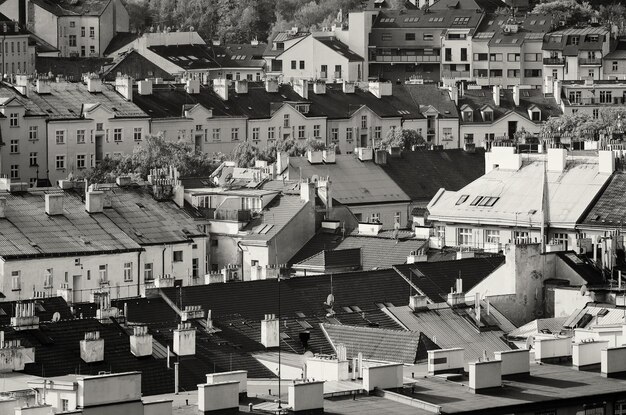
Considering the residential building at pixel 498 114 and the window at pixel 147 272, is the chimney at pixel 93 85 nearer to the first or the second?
the residential building at pixel 498 114

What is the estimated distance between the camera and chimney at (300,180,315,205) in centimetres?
11081

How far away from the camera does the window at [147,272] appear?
105 m

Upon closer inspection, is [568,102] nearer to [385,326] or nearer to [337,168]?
[337,168]

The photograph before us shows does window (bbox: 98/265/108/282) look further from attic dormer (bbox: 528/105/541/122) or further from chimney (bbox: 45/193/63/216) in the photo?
attic dormer (bbox: 528/105/541/122)

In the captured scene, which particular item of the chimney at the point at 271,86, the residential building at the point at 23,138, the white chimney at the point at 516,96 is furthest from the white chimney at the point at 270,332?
the white chimney at the point at 516,96

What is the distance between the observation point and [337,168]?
129 meters

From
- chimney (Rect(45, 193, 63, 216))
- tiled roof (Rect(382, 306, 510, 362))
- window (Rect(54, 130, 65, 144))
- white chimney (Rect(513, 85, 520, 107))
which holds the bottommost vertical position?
tiled roof (Rect(382, 306, 510, 362))

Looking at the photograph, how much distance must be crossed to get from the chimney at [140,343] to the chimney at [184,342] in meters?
1.24

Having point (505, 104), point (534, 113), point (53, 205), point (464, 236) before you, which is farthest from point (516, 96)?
point (53, 205)

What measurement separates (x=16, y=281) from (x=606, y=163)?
22.6 m

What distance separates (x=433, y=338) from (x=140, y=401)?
25402 millimetres

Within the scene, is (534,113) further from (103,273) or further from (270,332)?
(270,332)

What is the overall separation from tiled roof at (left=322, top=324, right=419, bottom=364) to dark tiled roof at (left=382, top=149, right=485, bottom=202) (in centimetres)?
5123

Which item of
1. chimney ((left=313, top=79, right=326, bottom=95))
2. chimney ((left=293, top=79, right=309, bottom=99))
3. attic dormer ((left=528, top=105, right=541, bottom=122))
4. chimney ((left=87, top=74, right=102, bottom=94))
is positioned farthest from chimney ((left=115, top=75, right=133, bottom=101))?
attic dormer ((left=528, top=105, right=541, bottom=122))
